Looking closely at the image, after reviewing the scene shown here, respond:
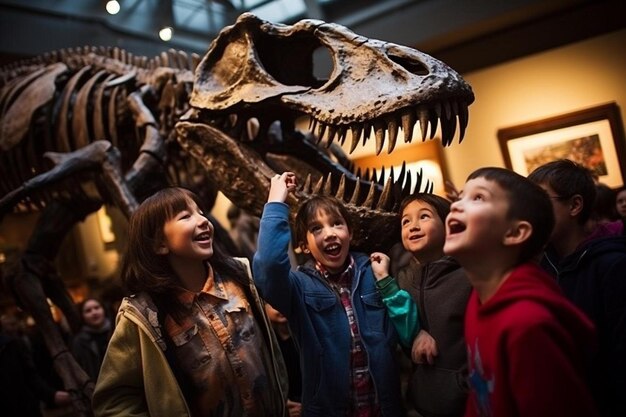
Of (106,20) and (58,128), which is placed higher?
(106,20)

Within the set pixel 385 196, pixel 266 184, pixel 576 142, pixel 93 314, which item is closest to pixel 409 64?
pixel 385 196

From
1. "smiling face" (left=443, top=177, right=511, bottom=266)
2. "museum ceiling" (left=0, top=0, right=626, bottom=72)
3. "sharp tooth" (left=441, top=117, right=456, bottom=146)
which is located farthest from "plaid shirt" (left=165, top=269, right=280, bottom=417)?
Answer: "museum ceiling" (left=0, top=0, right=626, bottom=72)

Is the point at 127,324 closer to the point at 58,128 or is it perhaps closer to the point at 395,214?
the point at 395,214

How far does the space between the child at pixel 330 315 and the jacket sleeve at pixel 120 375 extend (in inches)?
17.6

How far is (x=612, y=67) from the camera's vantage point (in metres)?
3.90

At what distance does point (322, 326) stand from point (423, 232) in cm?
48

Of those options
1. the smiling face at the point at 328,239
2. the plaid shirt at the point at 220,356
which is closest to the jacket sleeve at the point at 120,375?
the plaid shirt at the point at 220,356

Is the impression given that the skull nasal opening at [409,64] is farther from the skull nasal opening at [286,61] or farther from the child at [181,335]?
the child at [181,335]

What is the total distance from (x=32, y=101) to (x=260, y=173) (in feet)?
7.93

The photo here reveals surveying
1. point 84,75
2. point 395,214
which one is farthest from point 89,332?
point 395,214

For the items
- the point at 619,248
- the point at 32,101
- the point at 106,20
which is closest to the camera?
the point at 619,248

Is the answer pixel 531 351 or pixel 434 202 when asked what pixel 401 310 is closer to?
pixel 434 202

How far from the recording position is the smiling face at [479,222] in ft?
4.55

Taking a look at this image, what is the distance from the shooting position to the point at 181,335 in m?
1.81
